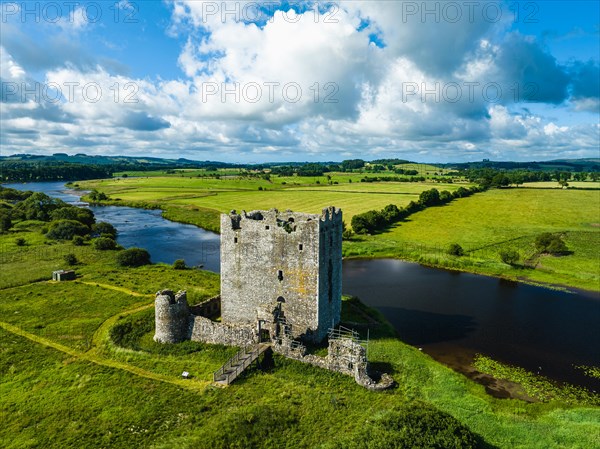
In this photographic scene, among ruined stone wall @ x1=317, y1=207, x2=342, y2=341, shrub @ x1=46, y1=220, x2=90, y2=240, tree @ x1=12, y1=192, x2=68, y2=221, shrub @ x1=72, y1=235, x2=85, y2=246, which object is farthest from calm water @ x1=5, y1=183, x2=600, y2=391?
tree @ x1=12, y1=192, x2=68, y2=221

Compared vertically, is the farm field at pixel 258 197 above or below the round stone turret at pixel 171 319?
above

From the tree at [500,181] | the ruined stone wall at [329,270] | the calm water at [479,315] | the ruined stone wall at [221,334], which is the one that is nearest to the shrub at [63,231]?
the calm water at [479,315]

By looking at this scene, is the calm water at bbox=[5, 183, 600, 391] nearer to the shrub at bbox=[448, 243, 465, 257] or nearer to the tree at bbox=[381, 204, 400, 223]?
the shrub at bbox=[448, 243, 465, 257]

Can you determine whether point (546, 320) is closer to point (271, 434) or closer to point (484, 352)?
point (484, 352)

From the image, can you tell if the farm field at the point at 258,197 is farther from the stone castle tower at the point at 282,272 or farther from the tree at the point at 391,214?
the stone castle tower at the point at 282,272

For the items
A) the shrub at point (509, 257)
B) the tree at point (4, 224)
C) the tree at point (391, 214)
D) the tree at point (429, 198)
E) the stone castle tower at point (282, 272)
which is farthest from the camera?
the tree at point (429, 198)

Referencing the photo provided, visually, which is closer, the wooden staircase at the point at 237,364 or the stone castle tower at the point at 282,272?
the wooden staircase at the point at 237,364
